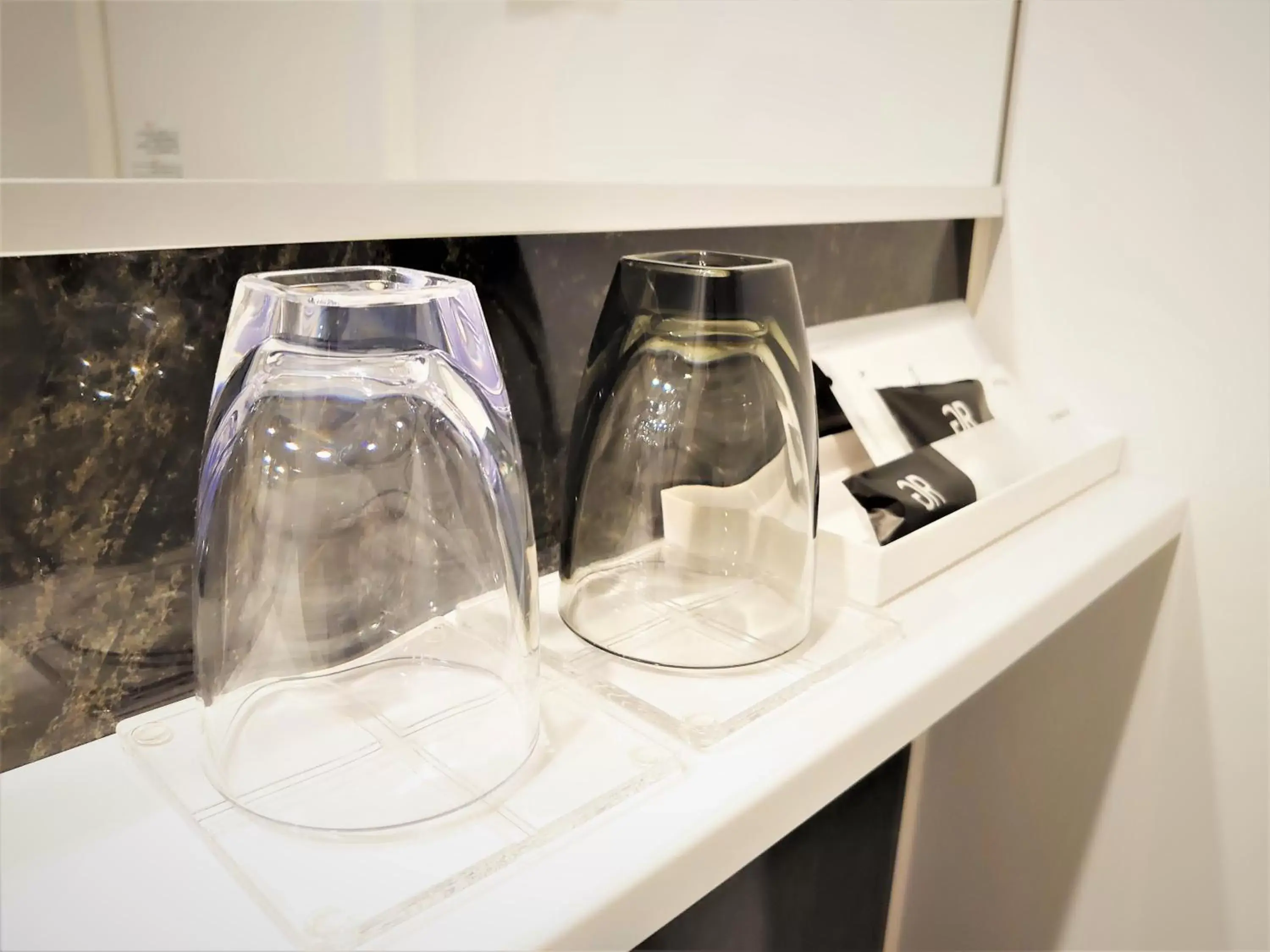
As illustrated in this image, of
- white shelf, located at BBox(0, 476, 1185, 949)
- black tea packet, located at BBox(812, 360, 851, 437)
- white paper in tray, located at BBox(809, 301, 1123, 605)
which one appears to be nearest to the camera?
white shelf, located at BBox(0, 476, 1185, 949)

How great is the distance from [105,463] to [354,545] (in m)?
0.12

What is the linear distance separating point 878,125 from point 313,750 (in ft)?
2.33

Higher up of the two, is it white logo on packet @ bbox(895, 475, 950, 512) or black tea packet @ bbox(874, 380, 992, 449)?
black tea packet @ bbox(874, 380, 992, 449)

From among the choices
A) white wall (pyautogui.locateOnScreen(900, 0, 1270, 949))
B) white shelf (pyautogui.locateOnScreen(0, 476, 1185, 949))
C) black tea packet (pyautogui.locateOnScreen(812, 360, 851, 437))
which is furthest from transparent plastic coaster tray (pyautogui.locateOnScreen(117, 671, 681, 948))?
white wall (pyautogui.locateOnScreen(900, 0, 1270, 949))

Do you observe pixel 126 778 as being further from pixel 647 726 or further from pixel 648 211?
pixel 648 211

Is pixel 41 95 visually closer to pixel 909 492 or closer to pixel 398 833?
pixel 398 833

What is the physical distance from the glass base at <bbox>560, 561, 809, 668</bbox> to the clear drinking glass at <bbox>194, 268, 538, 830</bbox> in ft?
0.25

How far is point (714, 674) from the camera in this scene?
52 cm

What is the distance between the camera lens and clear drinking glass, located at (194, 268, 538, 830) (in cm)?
41

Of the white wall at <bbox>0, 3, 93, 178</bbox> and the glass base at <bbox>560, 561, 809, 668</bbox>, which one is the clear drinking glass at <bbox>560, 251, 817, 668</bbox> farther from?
the white wall at <bbox>0, 3, 93, 178</bbox>

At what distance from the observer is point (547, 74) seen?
2.10 ft

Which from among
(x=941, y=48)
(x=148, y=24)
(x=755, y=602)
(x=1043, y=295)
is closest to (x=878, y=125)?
(x=941, y=48)

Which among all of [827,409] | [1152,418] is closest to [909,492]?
[827,409]

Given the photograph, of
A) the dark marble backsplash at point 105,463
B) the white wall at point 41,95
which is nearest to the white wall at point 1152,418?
the dark marble backsplash at point 105,463
